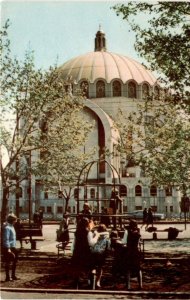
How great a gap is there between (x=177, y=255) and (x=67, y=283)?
6.41 meters

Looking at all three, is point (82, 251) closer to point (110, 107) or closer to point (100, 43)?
point (110, 107)

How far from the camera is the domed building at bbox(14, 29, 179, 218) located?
5625 centimetres

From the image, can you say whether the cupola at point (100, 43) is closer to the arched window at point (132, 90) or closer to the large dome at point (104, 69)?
the large dome at point (104, 69)

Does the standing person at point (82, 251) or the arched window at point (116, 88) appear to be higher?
the arched window at point (116, 88)

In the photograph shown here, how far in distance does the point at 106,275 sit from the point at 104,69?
53966mm

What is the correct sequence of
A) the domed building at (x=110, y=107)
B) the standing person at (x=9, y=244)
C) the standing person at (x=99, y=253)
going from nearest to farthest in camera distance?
the standing person at (x=99, y=253) < the standing person at (x=9, y=244) < the domed building at (x=110, y=107)

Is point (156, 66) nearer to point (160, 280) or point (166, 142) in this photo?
point (160, 280)

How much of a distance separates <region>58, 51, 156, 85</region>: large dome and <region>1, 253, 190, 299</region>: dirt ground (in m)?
49.2

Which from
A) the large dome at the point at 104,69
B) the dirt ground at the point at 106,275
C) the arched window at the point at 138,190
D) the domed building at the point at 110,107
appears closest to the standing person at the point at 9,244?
the dirt ground at the point at 106,275

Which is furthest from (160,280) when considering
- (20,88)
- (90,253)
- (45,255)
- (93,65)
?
(93,65)

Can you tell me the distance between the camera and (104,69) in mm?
64812

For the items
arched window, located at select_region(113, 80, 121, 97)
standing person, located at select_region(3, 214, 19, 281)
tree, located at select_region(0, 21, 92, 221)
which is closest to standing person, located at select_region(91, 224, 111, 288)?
standing person, located at select_region(3, 214, 19, 281)

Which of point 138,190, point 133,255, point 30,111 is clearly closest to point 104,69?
point 138,190

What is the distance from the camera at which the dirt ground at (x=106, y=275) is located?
37.1 feet
